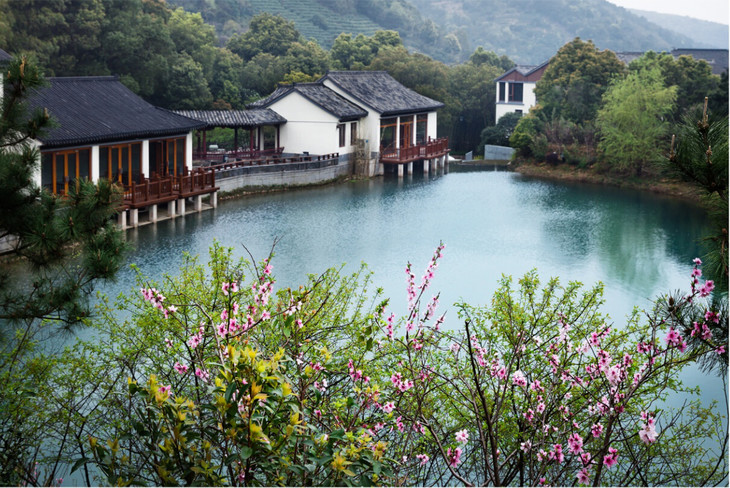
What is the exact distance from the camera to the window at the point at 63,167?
1648cm

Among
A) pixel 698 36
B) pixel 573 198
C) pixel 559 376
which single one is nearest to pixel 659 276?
pixel 573 198

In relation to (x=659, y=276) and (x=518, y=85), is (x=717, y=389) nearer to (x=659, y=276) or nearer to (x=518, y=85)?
(x=659, y=276)

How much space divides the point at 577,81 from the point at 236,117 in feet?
39.7

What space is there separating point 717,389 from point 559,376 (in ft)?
16.9

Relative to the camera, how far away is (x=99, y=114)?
18.3 meters

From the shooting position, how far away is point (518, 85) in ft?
119

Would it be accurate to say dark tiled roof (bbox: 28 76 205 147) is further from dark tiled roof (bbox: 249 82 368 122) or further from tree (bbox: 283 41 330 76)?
tree (bbox: 283 41 330 76)

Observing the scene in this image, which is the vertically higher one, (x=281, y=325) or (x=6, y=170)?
(x=6, y=170)

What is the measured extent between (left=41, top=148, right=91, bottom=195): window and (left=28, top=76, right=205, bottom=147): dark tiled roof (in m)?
0.34

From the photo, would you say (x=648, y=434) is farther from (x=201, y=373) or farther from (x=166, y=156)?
(x=166, y=156)

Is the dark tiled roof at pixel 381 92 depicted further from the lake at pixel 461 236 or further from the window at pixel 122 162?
the window at pixel 122 162

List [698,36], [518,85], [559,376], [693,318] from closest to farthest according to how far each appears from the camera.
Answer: [693,318] < [559,376] < [518,85] < [698,36]

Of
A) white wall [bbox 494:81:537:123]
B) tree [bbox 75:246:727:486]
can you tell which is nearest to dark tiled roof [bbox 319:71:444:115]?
white wall [bbox 494:81:537:123]

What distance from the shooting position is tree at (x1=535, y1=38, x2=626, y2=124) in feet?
99.2
